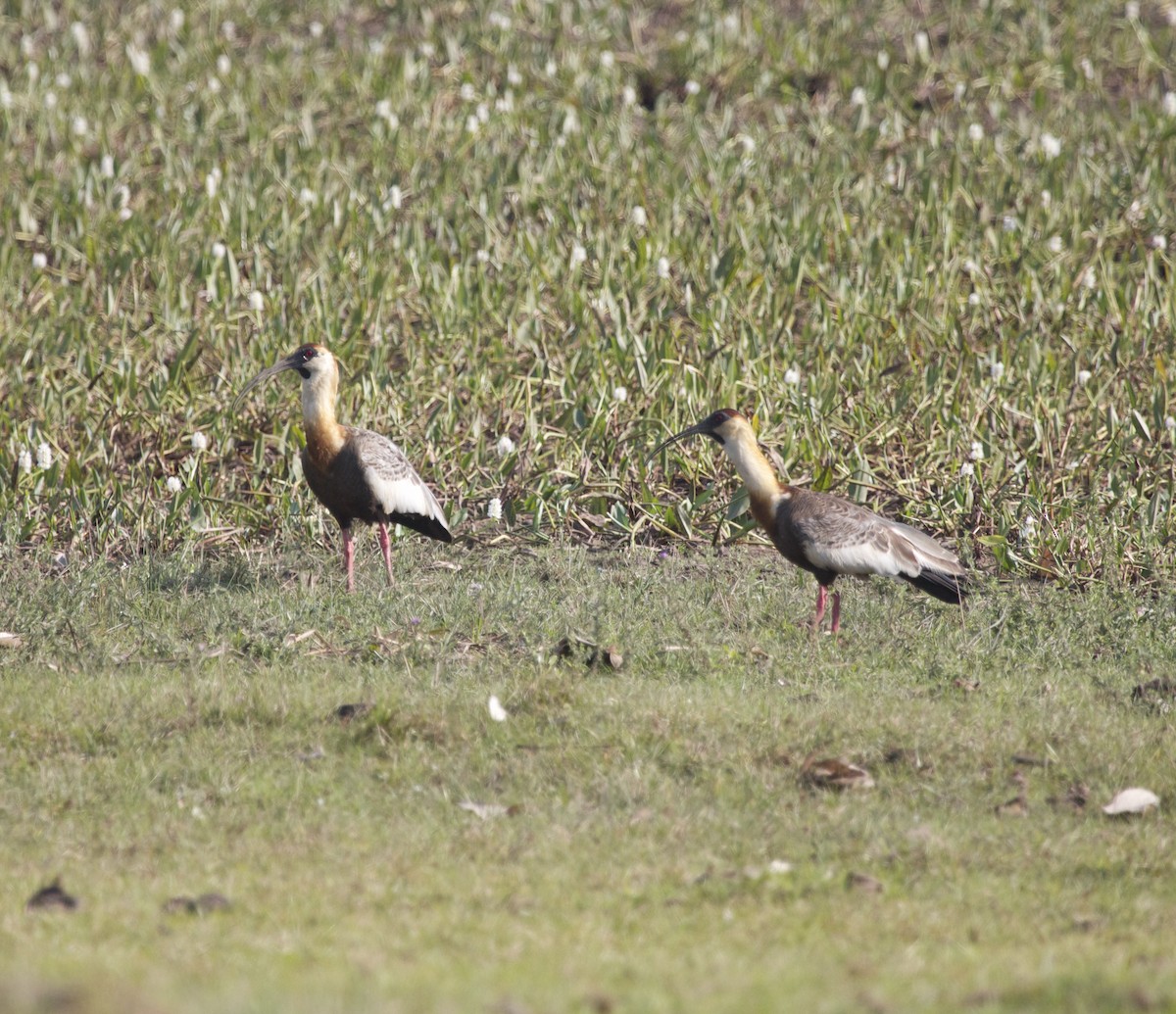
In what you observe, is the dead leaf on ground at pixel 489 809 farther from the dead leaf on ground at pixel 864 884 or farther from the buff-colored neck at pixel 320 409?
the buff-colored neck at pixel 320 409

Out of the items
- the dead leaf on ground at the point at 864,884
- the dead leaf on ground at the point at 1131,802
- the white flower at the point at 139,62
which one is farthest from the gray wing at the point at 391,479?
the white flower at the point at 139,62

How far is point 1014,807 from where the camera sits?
5316 mm

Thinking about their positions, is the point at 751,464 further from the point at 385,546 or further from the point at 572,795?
Answer: the point at 572,795

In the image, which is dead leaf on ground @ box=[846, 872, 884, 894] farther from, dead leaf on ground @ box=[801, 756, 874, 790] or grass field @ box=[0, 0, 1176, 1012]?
dead leaf on ground @ box=[801, 756, 874, 790]

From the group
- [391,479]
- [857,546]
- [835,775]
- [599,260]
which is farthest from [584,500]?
[835,775]

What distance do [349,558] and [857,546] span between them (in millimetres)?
Answer: 2606

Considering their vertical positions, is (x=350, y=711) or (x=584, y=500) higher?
(x=350, y=711)

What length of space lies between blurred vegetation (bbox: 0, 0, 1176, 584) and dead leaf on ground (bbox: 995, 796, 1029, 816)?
282cm

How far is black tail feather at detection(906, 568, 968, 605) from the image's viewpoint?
23.8 ft

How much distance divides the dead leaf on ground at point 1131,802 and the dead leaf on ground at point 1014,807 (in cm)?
27

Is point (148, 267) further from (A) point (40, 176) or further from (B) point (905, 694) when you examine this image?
(B) point (905, 694)

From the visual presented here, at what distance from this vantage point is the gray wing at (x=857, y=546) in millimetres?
7164

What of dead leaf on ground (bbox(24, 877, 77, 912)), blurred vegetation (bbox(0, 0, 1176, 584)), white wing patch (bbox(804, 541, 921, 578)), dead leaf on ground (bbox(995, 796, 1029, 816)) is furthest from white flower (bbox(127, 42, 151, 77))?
dead leaf on ground (bbox(995, 796, 1029, 816))

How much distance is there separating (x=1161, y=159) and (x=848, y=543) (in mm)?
7060
